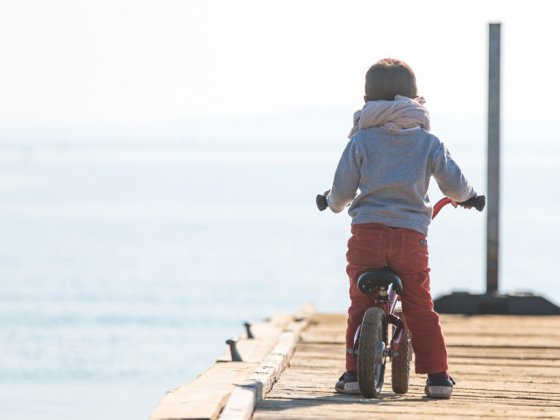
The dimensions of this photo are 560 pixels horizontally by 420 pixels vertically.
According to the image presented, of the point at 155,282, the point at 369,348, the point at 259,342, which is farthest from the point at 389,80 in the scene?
the point at 155,282

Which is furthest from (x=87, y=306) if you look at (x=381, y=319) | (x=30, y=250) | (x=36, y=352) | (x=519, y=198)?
(x=519, y=198)

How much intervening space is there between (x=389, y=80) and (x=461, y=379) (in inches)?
72.1

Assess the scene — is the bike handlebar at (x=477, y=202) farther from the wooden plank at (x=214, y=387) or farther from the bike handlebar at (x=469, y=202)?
the wooden plank at (x=214, y=387)

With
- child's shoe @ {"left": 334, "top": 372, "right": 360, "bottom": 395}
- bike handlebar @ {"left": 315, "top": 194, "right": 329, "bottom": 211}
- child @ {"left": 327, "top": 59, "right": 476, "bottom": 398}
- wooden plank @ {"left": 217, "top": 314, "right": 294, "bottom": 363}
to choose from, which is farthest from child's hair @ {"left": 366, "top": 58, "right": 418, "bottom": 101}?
wooden plank @ {"left": 217, "top": 314, "right": 294, "bottom": 363}

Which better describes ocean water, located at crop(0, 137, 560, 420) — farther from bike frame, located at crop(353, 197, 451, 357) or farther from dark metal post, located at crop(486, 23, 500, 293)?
bike frame, located at crop(353, 197, 451, 357)

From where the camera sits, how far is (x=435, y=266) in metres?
27.5

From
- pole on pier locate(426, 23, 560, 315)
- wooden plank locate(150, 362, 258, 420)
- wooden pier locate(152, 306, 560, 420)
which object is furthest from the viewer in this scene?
pole on pier locate(426, 23, 560, 315)

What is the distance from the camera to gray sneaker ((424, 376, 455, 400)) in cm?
370

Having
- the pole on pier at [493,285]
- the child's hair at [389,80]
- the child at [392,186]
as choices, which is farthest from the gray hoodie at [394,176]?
the pole on pier at [493,285]

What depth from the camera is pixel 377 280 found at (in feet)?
11.2

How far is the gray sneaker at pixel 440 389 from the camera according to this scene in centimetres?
370

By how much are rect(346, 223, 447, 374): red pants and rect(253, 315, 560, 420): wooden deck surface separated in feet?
0.73

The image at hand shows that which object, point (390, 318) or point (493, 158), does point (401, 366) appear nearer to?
point (390, 318)

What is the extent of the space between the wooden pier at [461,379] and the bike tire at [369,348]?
0.07 meters
